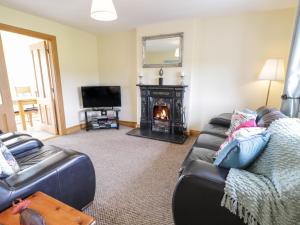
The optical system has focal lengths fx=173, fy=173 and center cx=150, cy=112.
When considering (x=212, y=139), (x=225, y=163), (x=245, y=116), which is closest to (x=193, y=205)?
(x=225, y=163)

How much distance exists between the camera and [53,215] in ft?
3.37

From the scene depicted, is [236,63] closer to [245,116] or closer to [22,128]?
[245,116]

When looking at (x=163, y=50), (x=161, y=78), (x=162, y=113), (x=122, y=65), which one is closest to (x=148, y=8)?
(x=163, y=50)

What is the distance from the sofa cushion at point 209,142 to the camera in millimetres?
2074

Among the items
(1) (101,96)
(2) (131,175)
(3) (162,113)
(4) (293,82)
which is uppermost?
(4) (293,82)

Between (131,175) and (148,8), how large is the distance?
2.66 metres

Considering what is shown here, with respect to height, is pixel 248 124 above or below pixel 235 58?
below

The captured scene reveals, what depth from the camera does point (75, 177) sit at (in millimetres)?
1562

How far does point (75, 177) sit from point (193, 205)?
3.42 feet

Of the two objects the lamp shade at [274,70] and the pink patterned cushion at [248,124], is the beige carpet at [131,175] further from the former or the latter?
the lamp shade at [274,70]

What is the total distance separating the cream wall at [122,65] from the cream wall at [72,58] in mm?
237

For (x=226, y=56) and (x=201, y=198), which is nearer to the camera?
(x=201, y=198)

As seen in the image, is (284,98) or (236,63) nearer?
(284,98)

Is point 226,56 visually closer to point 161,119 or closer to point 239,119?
point 239,119
